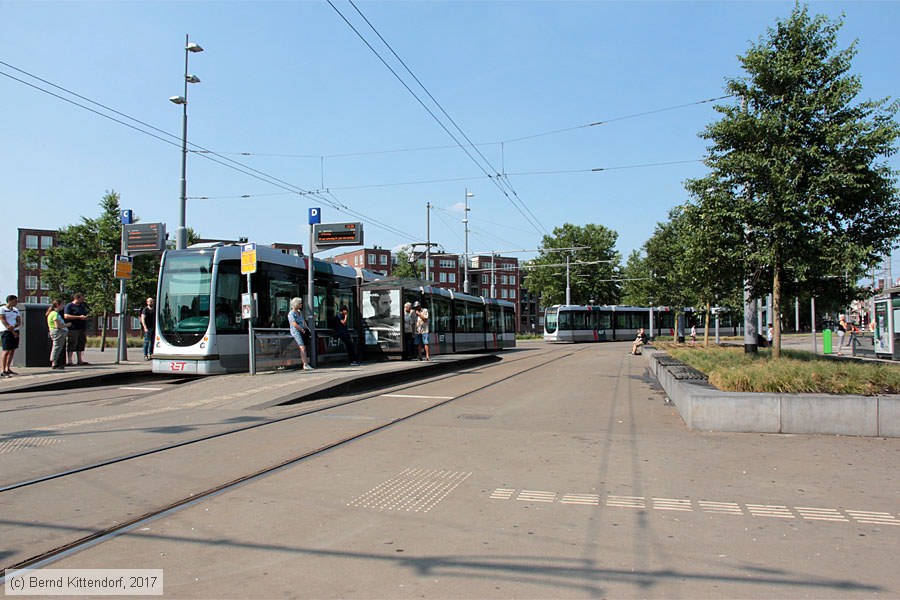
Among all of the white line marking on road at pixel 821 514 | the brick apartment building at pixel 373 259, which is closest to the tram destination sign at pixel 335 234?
the white line marking on road at pixel 821 514

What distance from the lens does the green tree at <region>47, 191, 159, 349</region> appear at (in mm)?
37156

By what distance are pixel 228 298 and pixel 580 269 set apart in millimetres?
77382

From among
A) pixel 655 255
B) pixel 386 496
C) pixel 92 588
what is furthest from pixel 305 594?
pixel 655 255

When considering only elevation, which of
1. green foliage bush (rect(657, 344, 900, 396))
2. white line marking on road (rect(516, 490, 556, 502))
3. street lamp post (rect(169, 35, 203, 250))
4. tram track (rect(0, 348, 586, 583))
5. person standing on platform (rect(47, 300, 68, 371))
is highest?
street lamp post (rect(169, 35, 203, 250))

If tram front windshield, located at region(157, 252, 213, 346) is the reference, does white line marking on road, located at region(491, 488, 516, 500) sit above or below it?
below

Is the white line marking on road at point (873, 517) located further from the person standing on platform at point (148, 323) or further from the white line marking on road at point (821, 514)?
the person standing on platform at point (148, 323)

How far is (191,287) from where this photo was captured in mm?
14469

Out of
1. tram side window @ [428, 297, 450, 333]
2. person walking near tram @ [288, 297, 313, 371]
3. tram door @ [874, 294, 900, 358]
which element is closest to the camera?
person walking near tram @ [288, 297, 313, 371]

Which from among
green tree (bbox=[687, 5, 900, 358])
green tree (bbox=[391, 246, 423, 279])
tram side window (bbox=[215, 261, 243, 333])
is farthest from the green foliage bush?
green tree (bbox=[391, 246, 423, 279])

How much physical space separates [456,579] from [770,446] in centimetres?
536

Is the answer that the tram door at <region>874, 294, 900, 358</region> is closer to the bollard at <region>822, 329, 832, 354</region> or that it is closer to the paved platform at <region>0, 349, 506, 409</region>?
the bollard at <region>822, 329, 832, 354</region>

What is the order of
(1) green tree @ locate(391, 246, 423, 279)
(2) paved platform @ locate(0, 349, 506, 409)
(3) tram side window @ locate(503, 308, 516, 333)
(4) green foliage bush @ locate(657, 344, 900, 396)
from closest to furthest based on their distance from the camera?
(4) green foliage bush @ locate(657, 344, 900, 396) < (2) paved platform @ locate(0, 349, 506, 409) < (3) tram side window @ locate(503, 308, 516, 333) < (1) green tree @ locate(391, 246, 423, 279)

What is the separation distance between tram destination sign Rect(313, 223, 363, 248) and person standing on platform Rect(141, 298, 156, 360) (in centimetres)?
480

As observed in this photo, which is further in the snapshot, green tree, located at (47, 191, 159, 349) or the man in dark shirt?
green tree, located at (47, 191, 159, 349)
